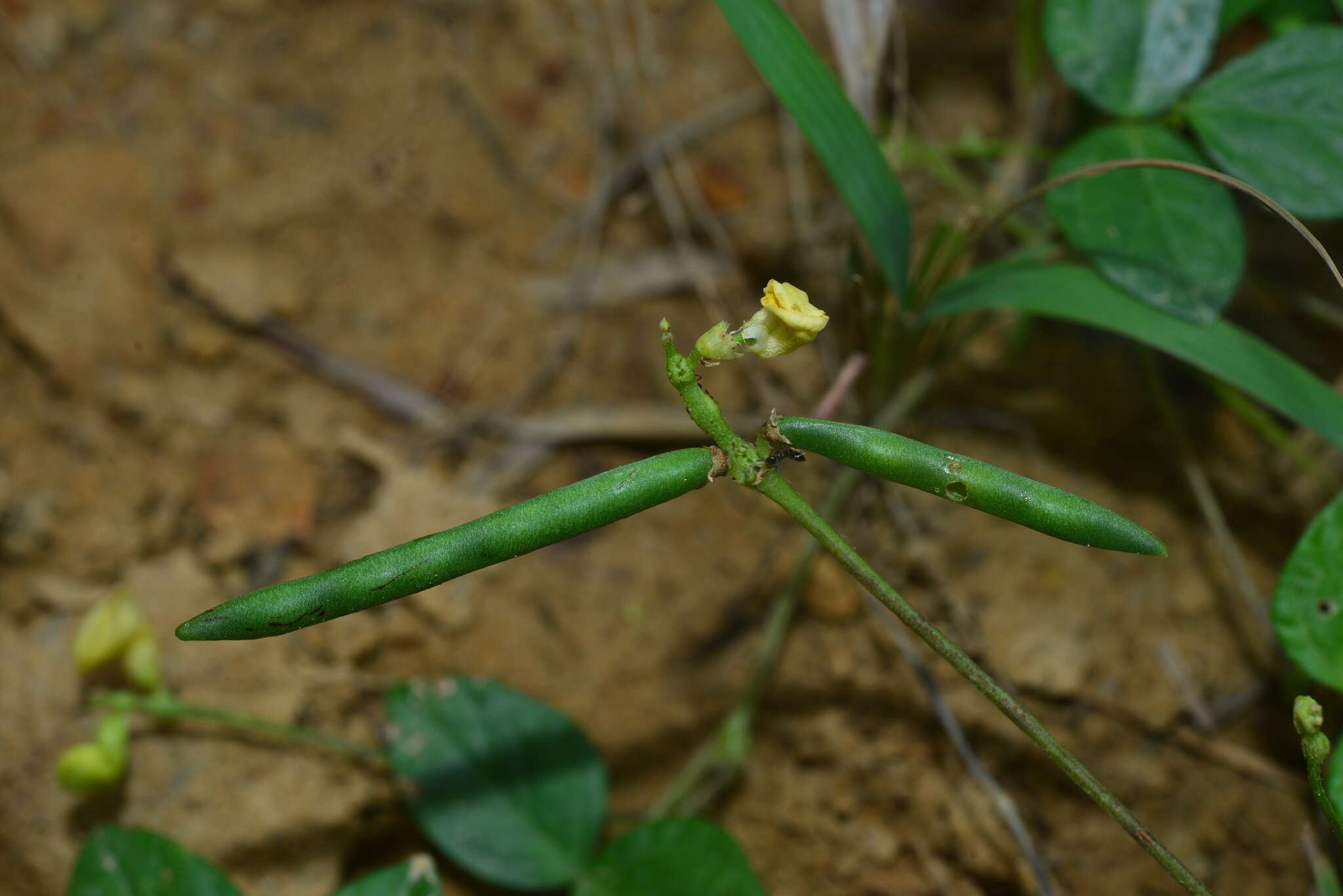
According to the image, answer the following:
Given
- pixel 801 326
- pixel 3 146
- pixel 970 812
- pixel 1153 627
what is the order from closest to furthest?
pixel 801 326 < pixel 970 812 < pixel 1153 627 < pixel 3 146

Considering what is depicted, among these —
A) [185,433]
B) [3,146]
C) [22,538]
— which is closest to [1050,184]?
[185,433]

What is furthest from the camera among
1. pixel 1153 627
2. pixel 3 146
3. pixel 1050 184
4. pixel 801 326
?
pixel 3 146

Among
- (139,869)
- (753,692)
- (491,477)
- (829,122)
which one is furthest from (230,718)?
(829,122)

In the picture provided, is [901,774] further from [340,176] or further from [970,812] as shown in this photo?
[340,176]

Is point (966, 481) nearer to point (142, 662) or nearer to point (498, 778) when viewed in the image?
point (498, 778)

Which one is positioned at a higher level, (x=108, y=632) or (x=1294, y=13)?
(x=1294, y=13)

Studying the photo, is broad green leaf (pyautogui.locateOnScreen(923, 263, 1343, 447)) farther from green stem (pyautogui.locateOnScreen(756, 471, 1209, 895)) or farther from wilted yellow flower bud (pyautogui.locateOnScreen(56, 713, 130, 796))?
wilted yellow flower bud (pyautogui.locateOnScreen(56, 713, 130, 796))

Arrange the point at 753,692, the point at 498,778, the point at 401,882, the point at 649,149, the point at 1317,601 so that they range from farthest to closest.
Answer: the point at 649,149, the point at 753,692, the point at 498,778, the point at 401,882, the point at 1317,601

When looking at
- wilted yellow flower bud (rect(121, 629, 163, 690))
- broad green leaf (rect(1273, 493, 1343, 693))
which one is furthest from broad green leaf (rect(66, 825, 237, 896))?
broad green leaf (rect(1273, 493, 1343, 693))
